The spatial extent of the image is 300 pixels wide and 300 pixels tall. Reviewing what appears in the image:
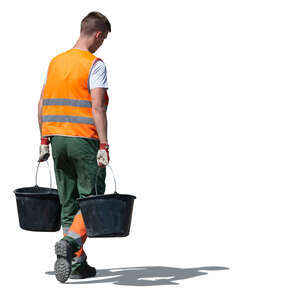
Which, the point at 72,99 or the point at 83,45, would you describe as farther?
the point at 83,45

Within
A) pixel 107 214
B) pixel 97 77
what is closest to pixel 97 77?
pixel 97 77

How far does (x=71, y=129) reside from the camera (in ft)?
30.2

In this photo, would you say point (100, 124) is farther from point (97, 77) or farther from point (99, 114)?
point (97, 77)

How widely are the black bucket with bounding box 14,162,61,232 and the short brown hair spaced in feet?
5.37

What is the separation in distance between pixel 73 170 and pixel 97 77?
942 mm

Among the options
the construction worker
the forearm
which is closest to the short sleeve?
the construction worker

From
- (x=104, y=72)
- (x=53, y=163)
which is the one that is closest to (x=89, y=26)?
(x=104, y=72)

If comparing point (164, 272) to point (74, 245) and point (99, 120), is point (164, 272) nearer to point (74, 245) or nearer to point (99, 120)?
point (74, 245)

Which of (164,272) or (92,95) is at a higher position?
Result: (92,95)

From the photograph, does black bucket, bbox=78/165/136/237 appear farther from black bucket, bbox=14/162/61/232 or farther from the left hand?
black bucket, bbox=14/162/61/232

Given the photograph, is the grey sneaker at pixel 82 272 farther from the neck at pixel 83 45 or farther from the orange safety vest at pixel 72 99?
the neck at pixel 83 45

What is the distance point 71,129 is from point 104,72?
2.04 ft

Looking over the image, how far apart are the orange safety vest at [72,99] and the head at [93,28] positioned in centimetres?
17

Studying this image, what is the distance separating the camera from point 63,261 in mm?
9109
